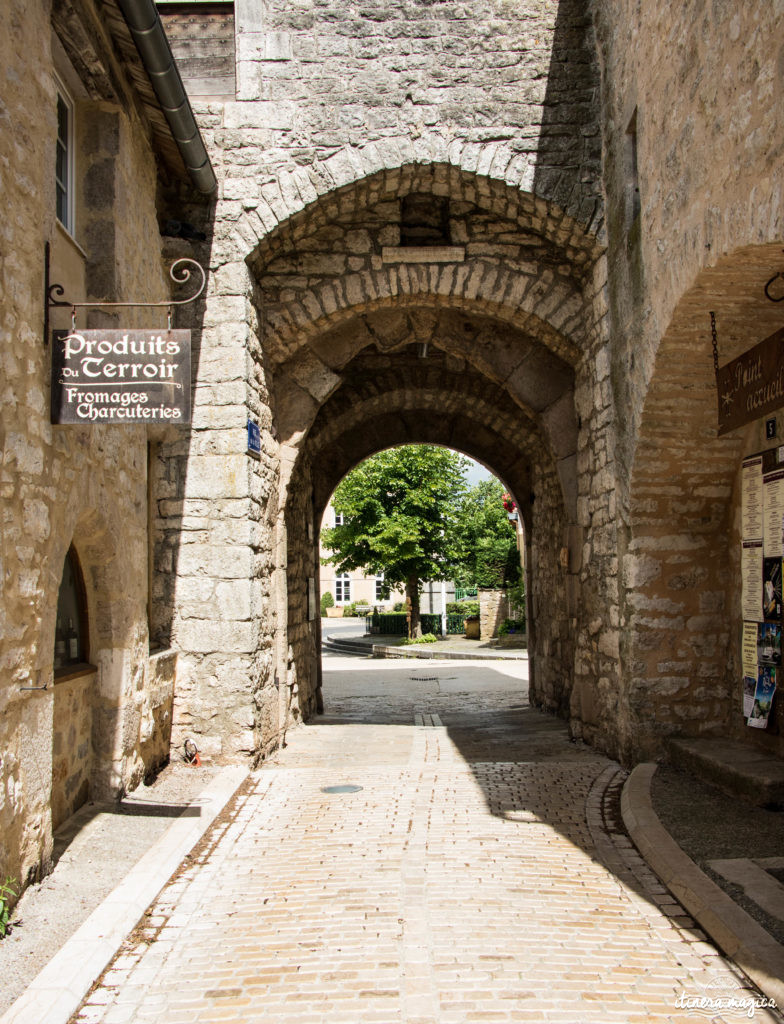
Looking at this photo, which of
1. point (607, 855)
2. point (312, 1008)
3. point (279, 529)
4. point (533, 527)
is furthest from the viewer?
point (533, 527)

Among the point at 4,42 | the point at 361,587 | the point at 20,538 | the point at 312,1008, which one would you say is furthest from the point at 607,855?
the point at 361,587

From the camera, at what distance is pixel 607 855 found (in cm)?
459

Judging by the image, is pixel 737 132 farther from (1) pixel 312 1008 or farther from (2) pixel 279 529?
(2) pixel 279 529

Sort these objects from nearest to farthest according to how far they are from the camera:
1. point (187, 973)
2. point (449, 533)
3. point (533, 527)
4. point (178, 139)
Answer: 1. point (187, 973)
2. point (178, 139)
3. point (533, 527)
4. point (449, 533)

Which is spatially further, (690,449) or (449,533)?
(449,533)

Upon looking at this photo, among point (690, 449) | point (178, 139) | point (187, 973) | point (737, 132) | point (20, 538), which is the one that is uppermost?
point (178, 139)

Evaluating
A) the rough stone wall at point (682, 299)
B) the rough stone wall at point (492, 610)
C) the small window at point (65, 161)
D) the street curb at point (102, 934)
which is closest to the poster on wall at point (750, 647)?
the rough stone wall at point (682, 299)

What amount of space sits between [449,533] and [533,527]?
46.7ft

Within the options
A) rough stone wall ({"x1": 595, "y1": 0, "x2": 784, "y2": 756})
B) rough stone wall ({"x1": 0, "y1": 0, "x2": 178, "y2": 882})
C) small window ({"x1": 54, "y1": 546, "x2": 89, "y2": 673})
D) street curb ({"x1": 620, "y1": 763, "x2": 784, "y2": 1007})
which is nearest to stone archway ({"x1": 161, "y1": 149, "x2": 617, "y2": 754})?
rough stone wall ({"x1": 595, "y1": 0, "x2": 784, "y2": 756})

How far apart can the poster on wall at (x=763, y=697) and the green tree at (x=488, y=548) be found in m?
20.3

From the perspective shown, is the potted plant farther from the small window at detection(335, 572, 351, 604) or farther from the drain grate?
the small window at detection(335, 572, 351, 604)

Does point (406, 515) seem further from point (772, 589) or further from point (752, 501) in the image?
point (772, 589)

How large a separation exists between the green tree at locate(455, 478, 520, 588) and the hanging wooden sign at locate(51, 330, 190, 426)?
22005 millimetres

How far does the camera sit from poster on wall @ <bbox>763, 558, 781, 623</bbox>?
217 inches
